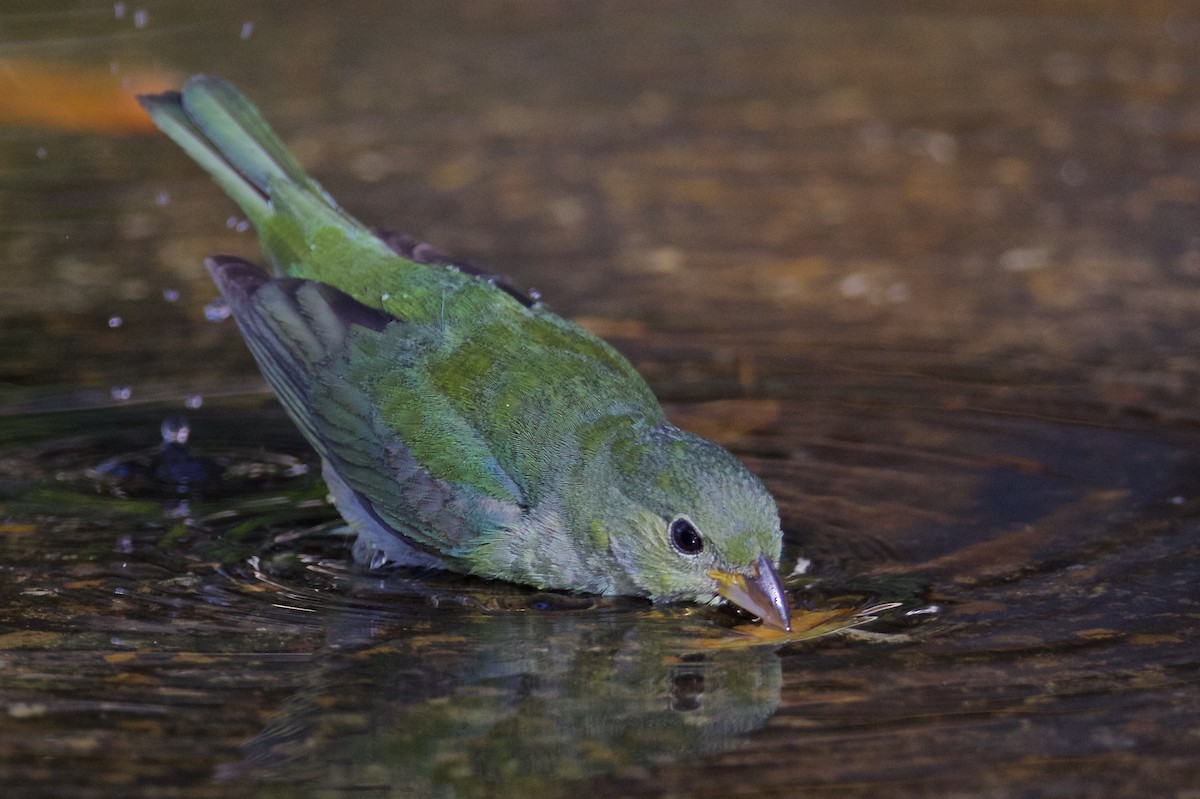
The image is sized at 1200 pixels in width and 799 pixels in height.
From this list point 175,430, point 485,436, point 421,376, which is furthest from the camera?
point 175,430

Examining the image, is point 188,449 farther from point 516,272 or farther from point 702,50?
point 702,50

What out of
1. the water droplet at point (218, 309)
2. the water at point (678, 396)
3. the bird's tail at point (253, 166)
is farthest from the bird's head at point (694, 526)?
the water droplet at point (218, 309)

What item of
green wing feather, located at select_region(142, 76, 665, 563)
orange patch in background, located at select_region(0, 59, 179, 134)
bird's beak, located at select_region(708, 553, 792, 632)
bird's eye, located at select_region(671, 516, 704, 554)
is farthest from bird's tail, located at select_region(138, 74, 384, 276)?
orange patch in background, located at select_region(0, 59, 179, 134)

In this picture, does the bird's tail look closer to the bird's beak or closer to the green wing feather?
the green wing feather

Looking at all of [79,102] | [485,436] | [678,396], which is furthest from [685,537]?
[79,102]

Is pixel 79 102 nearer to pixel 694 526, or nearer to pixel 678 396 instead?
pixel 678 396

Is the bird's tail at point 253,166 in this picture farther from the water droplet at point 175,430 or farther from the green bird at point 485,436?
the water droplet at point 175,430
